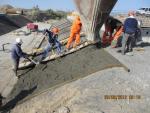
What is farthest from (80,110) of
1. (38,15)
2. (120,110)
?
(38,15)

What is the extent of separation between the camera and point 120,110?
10039mm

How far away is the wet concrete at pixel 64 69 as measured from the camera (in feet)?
41.1

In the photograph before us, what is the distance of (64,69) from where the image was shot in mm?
13680

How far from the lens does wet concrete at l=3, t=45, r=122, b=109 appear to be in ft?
41.1

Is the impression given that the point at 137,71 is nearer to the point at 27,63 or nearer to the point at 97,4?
the point at 97,4

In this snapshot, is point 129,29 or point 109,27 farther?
point 109,27

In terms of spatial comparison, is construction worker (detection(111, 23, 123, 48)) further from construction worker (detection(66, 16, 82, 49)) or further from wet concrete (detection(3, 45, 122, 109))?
construction worker (detection(66, 16, 82, 49))

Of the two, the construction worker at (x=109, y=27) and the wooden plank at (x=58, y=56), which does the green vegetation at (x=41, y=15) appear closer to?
the construction worker at (x=109, y=27)

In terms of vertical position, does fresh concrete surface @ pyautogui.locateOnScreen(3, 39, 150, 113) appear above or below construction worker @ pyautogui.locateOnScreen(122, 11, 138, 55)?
below

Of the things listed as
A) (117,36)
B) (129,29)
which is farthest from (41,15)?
(129,29)

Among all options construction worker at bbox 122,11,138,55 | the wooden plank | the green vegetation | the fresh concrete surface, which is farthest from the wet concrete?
the green vegetation

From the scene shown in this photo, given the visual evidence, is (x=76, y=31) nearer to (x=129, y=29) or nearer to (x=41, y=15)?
(x=129, y=29)

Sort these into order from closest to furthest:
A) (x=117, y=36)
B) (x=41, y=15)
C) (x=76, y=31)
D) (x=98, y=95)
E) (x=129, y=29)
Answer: (x=98, y=95) < (x=129, y=29) < (x=76, y=31) < (x=117, y=36) < (x=41, y=15)

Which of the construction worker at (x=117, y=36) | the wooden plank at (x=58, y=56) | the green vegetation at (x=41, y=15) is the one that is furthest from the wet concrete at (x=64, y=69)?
the green vegetation at (x=41, y=15)
